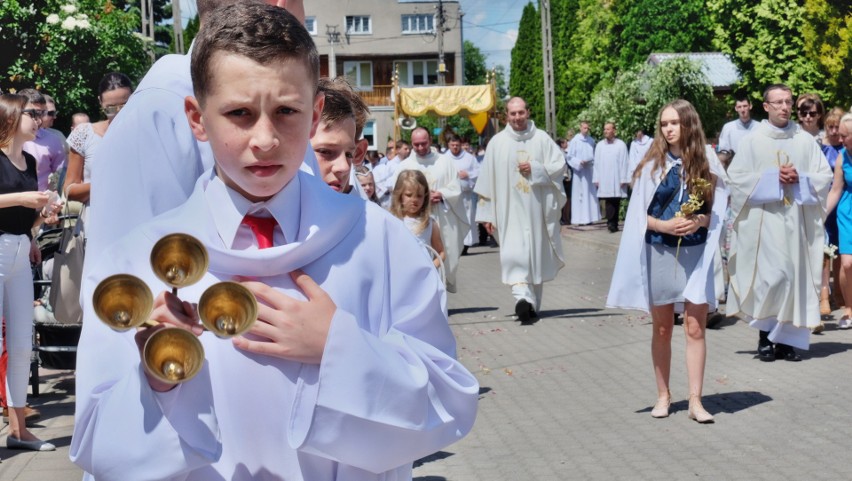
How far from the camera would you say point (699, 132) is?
870 centimetres

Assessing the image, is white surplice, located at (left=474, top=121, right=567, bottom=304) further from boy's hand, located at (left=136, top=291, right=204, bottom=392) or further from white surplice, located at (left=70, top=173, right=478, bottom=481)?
boy's hand, located at (left=136, top=291, right=204, bottom=392)

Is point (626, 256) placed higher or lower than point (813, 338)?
higher

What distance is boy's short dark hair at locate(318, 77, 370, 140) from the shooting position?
392 cm

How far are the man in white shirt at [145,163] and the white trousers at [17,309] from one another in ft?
17.8

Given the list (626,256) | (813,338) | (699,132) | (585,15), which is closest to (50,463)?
(626,256)

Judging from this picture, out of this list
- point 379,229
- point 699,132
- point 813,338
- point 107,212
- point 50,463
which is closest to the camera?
point 379,229

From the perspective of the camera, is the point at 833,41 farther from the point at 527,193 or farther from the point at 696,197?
the point at 696,197

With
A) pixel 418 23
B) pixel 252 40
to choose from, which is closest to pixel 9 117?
pixel 252 40

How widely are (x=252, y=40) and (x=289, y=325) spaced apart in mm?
480

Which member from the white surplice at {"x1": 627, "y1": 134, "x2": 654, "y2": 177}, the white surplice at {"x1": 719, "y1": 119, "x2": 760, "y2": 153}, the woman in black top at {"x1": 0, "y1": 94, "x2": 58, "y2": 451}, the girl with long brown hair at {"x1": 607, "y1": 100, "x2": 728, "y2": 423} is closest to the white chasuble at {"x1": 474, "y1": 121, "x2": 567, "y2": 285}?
the white surplice at {"x1": 719, "y1": 119, "x2": 760, "y2": 153}

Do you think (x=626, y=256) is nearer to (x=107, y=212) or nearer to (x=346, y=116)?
(x=346, y=116)

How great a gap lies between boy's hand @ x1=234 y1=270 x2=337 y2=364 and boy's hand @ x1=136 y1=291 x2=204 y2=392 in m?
0.10

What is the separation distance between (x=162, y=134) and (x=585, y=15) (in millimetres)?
64809

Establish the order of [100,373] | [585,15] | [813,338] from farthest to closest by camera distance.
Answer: [585,15], [813,338], [100,373]
